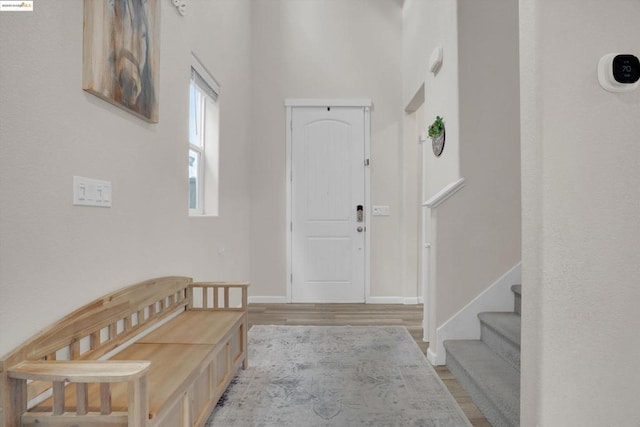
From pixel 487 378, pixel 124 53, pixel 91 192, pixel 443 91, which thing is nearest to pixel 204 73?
pixel 124 53

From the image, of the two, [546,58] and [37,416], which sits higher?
[546,58]

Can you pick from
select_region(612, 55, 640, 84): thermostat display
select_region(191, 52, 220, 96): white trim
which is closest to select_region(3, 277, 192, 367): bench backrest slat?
select_region(191, 52, 220, 96): white trim

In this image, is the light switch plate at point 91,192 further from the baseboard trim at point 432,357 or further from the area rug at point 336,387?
the baseboard trim at point 432,357

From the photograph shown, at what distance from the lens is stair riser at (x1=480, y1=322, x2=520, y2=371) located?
1.97 m

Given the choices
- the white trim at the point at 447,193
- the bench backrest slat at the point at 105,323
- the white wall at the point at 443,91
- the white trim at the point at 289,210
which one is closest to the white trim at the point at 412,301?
the white trim at the point at 289,210

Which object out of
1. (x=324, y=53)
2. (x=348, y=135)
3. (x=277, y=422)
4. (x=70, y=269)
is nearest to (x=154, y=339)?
(x=70, y=269)

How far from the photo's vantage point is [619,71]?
4.03ft

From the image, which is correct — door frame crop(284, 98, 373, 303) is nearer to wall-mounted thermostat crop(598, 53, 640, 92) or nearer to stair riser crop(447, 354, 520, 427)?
stair riser crop(447, 354, 520, 427)

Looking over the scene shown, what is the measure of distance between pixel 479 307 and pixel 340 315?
168 cm

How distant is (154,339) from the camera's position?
1.83 meters

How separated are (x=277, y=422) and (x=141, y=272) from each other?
102 centimetres

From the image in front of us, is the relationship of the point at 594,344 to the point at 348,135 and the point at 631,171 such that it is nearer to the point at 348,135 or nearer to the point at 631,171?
the point at 631,171

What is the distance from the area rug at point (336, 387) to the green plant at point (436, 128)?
167cm

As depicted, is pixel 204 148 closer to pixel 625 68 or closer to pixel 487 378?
pixel 487 378
